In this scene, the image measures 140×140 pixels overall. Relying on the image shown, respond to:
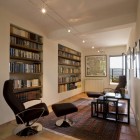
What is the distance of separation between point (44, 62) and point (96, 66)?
3.93m

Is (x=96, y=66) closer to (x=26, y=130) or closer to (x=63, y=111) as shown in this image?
(x=63, y=111)

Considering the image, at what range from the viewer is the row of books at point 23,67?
10.8 ft

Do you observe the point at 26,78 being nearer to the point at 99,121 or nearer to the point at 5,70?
the point at 5,70

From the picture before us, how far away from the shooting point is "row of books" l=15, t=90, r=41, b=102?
3.46 meters

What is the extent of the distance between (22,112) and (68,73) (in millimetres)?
3940

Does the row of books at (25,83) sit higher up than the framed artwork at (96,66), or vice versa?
the framed artwork at (96,66)

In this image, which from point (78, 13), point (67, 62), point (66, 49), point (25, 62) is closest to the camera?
point (78, 13)

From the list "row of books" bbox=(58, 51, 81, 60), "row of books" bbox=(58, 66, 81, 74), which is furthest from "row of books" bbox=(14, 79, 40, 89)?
"row of books" bbox=(58, 51, 81, 60)

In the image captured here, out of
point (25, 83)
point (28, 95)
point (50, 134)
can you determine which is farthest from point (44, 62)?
point (50, 134)

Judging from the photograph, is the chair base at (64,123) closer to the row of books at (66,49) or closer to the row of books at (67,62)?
the row of books at (67,62)

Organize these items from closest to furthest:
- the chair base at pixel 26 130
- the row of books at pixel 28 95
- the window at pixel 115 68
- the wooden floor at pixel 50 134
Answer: the wooden floor at pixel 50 134
the chair base at pixel 26 130
the row of books at pixel 28 95
the window at pixel 115 68

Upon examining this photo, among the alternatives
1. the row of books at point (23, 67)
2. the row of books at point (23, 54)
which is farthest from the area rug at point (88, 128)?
the row of books at point (23, 54)

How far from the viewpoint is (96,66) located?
7477 mm

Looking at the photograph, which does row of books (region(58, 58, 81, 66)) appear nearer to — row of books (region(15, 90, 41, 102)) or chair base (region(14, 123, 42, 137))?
row of books (region(15, 90, 41, 102))
